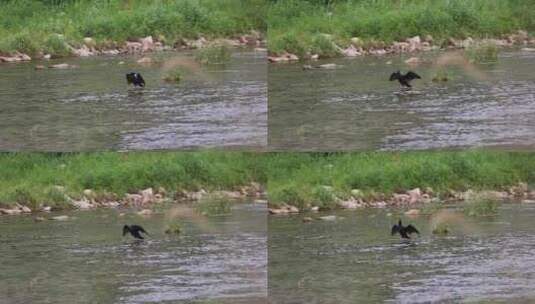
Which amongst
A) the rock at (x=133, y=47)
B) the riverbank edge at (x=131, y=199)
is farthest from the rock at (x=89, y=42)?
the riverbank edge at (x=131, y=199)

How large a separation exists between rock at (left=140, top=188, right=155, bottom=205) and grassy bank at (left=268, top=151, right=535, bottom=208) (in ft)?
3.09

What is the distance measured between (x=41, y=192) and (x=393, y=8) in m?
3.17

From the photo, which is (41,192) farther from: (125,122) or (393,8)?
(393,8)

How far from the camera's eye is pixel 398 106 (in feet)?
35.6

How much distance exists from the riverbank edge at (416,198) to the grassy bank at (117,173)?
591 millimetres

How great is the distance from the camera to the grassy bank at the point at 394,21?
36.4 ft

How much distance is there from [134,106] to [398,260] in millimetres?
2305

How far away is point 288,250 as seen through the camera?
10.4m

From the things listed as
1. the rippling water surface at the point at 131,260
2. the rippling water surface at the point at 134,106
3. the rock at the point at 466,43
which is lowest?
the rippling water surface at the point at 131,260

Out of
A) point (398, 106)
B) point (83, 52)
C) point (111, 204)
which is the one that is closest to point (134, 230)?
point (111, 204)

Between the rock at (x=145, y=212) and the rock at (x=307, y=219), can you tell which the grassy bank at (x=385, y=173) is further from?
the rock at (x=145, y=212)

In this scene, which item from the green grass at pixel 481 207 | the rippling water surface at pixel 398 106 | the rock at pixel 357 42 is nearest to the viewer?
the rippling water surface at pixel 398 106

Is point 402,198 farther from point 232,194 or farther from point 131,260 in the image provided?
point 131,260

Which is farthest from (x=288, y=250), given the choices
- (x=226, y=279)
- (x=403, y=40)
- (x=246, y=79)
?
(x=403, y=40)
